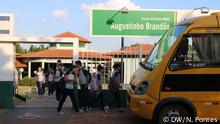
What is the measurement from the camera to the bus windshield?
38.1ft

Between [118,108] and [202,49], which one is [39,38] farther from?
[202,49]

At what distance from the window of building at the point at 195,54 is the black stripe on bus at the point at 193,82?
0.22 meters

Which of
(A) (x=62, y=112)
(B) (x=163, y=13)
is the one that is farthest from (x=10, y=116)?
(B) (x=163, y=13)

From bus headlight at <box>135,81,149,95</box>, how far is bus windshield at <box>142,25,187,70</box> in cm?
43

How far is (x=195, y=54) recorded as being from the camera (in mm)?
11289

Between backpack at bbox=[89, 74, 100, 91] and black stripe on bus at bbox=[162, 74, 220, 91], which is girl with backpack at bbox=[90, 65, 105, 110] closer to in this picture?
backpack at bbox=[89, 74, 100, 91]

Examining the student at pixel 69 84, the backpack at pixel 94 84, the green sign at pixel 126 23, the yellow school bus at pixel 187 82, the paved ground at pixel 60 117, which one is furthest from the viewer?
the green sign at pixel 126 23

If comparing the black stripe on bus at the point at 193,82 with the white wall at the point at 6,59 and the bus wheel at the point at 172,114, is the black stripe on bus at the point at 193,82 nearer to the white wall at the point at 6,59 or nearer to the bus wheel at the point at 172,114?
the bus wheel at the point at 172,114

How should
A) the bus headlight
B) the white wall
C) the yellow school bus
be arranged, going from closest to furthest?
the yellow school bus < the bus headlight < the white wall

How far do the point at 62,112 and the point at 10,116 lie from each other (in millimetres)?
1735

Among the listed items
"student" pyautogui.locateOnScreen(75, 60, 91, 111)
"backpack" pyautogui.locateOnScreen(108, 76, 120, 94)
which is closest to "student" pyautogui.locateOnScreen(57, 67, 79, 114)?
"student" pyautogui.locateOnScreen(75, 60, 91, 111)

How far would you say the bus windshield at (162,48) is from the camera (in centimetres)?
1162

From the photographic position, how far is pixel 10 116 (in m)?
14.2

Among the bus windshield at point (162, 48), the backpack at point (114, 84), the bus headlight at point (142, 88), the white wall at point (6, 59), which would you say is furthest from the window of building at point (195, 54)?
the white wall at point (6, 59)
